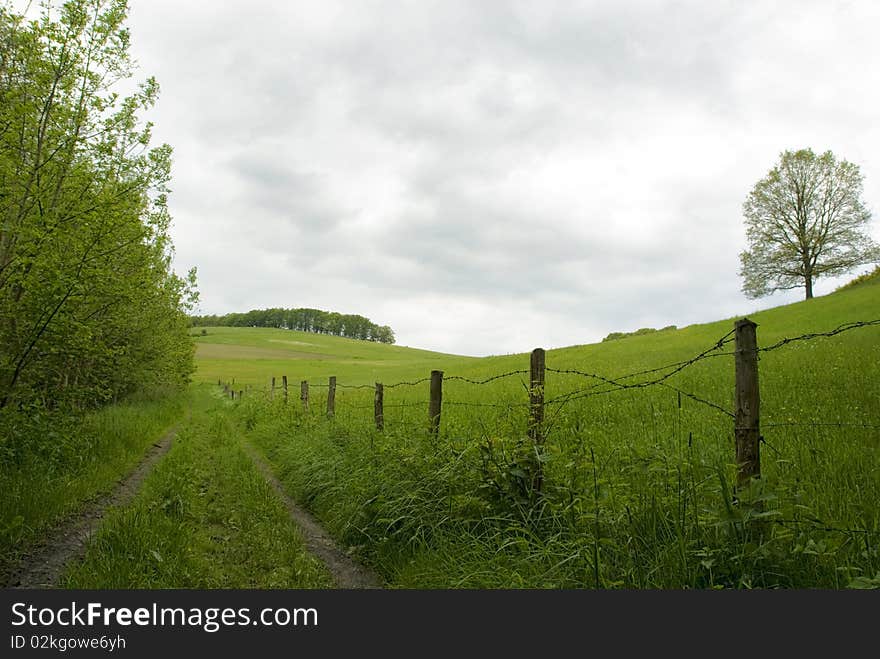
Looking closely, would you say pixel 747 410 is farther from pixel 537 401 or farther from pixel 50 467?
pixel 50 467

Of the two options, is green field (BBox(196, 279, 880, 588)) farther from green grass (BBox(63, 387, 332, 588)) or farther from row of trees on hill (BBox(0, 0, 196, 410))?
row of trees on hill (BBox(0, 0, 196, 410))

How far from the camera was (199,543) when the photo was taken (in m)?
5.56

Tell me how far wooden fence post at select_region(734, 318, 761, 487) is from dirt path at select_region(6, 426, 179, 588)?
592 centimetres

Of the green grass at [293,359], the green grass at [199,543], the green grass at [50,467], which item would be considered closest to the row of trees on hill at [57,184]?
the green grass at [50,467]

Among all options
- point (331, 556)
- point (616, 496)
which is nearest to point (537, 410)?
point (616, 496)

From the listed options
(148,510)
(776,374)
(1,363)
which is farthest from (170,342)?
(776,374)

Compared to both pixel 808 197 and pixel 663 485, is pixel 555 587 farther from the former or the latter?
pixel 808 197

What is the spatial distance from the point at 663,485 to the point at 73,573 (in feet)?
17.3

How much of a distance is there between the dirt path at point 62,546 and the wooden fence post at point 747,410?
19.4 feet

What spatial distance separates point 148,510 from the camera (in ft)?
21.2

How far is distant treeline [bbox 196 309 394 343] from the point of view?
543 feet

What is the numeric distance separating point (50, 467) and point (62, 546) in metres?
3.04

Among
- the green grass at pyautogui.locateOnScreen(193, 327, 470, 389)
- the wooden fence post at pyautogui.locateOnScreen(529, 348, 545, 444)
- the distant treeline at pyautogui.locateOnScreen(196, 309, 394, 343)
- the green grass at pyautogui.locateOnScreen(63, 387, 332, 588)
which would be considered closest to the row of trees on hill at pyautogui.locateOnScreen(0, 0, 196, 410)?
the green grass at pyautogui.locateOnScreen(63, 387, 332, 588)

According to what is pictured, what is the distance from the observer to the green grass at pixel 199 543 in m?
4.55
